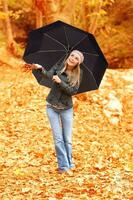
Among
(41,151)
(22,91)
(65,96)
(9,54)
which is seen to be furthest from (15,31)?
(65,96)

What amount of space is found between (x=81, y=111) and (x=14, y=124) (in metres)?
2.20

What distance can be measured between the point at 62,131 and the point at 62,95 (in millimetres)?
657

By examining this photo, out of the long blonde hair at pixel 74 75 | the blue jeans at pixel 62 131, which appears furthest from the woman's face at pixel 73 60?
the blue jeans at pixel 62 131

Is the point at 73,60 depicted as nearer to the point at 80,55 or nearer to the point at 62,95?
the point at 80,55

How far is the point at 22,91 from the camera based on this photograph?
1202cm

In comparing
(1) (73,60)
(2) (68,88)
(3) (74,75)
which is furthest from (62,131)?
(1) (73,60)

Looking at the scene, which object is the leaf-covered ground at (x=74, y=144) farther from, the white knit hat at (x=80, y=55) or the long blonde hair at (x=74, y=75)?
the white knit hat at (x=80, y=55)

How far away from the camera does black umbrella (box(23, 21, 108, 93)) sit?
693 centimetres

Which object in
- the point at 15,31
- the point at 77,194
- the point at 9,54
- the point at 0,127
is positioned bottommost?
the point at 77,194

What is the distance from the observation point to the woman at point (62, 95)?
654 centimetres

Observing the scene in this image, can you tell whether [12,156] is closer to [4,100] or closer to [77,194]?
[77,194]

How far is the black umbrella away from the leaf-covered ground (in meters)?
1.51

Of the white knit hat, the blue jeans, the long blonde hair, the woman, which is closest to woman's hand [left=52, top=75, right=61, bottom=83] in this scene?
the woman

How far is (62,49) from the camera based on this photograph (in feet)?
23.0
